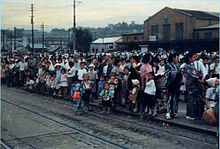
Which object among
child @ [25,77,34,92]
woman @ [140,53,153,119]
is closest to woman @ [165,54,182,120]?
woman @ [140,53,153,119]

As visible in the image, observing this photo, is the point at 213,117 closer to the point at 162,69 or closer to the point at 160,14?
the point at 162,69

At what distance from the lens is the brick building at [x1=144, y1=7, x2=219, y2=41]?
52.9m

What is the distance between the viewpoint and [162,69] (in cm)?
1241

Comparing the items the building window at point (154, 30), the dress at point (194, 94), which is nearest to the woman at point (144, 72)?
the dress at point (194, 94)

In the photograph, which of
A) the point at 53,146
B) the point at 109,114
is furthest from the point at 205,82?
the point at 53,146

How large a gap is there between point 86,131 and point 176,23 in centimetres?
5014

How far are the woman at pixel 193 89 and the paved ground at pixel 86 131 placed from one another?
→ 1125 millimetres

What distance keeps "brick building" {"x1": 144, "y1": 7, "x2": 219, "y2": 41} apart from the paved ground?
42785 mm

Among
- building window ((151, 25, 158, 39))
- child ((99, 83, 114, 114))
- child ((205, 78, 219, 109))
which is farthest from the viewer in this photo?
building window ((151, 25, 158, 39))

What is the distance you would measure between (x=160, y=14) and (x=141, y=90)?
5004 cm

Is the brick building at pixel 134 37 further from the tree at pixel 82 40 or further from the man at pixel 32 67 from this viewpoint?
the man at pixel 32 67

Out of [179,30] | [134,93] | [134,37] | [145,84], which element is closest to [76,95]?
[134,93]

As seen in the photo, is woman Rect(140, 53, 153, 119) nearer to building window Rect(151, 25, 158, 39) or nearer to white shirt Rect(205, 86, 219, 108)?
white shirt Rect(205, 86, 219, 108)

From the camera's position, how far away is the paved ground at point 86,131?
7.62 m
